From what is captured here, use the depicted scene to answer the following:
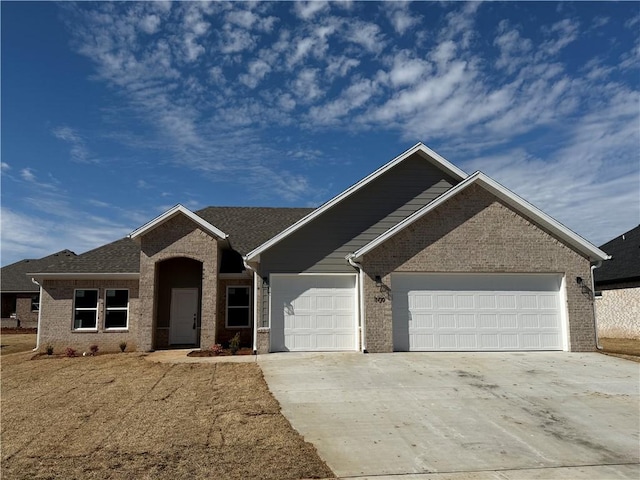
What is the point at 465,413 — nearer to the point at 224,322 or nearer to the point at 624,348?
the point at 224,322

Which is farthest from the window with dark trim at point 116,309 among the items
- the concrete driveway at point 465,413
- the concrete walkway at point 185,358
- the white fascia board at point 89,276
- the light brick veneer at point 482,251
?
the light brick veneer at point 482,251

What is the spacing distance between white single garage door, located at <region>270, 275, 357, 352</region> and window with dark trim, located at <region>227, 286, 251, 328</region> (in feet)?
11.0

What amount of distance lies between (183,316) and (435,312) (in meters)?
10.2

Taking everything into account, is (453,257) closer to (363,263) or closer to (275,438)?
(363,263)

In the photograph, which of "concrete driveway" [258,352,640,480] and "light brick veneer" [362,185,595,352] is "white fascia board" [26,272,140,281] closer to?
"concrete driveway" [258,352,640,480]

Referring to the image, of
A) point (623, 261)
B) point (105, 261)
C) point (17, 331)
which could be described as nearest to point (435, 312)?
point (105, 261)

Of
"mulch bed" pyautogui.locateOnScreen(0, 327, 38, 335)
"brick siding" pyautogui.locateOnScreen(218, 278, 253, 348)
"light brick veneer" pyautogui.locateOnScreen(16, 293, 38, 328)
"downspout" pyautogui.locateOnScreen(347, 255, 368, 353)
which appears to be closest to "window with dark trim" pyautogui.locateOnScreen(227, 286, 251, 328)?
"brick siding" pyautogui.locateOnScreen(218, 278, 253, 348)

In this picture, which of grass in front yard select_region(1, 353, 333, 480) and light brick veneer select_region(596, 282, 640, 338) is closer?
grass in front yard select_region(1, 353, 333, 480)

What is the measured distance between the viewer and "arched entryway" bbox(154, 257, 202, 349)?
62.9ft

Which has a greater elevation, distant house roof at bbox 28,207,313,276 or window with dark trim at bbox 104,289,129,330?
distant house roof at bbox 28,207,313,276

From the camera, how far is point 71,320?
18.8 meters

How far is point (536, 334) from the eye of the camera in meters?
15.6

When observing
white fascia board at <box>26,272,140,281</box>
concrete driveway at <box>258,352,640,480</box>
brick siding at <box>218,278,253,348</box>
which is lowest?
concrete driveway at <box>258,352,640,480</box>

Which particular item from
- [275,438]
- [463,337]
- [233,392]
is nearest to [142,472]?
[275,438]
